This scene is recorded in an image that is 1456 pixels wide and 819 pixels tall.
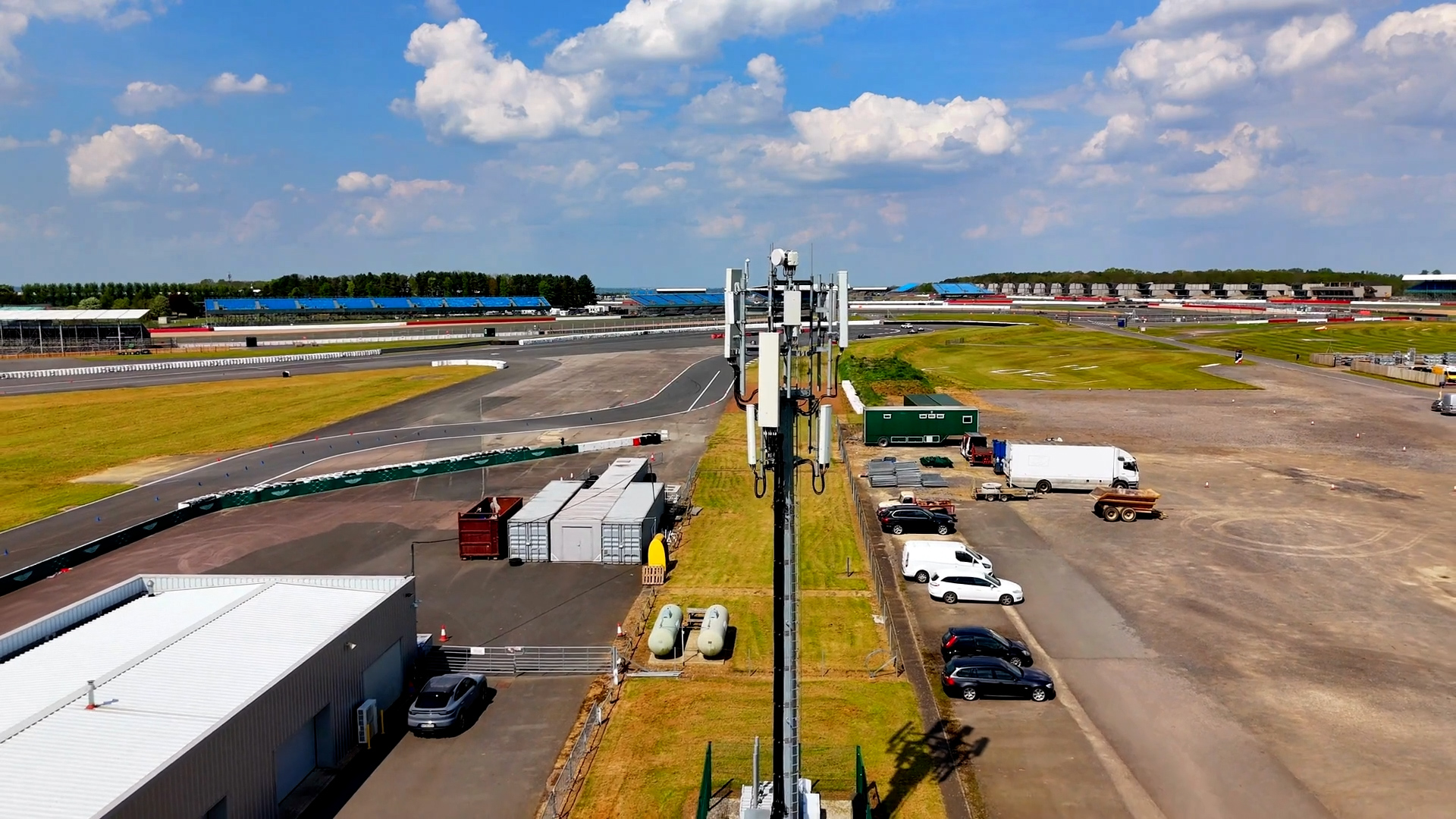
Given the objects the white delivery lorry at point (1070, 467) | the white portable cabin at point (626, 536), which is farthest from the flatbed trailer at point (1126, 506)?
the white portable cabin at point (626, 536)

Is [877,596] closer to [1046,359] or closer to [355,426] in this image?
[355,426]

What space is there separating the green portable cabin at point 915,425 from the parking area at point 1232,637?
714cm

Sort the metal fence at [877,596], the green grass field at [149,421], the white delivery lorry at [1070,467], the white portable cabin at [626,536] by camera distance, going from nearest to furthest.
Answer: the metal fence at [877,596]
the white portable cabin at [626,536]
the white delivery lorry at [1070,467]
the green grass field at [149,421]

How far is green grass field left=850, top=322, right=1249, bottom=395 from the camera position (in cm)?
10850

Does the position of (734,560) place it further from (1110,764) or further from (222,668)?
(222,668)

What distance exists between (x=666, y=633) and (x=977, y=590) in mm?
14679

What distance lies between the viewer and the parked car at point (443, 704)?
26016 millimetres

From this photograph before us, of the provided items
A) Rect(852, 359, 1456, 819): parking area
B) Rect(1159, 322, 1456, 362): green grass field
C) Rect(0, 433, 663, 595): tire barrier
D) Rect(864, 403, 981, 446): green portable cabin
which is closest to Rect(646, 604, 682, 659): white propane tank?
Rect(852, 359, 1456, 819): parking area

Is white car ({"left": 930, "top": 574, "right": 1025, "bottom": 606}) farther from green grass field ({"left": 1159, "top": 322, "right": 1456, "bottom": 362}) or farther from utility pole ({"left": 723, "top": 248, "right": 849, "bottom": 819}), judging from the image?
green grass field ({"left": 1159, "top": 322, "right": 1456, "bottom": 362})

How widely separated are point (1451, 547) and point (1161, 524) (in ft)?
46.1


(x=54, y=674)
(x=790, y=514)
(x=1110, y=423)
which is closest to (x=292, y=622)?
(x=54, y=674)

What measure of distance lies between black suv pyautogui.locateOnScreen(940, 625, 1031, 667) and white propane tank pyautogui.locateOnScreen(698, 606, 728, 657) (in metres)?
8.58

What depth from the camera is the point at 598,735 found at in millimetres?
25969

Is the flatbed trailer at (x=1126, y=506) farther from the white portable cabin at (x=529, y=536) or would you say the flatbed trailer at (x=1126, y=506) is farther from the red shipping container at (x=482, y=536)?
the red shipping container at (x=482, y=536)
